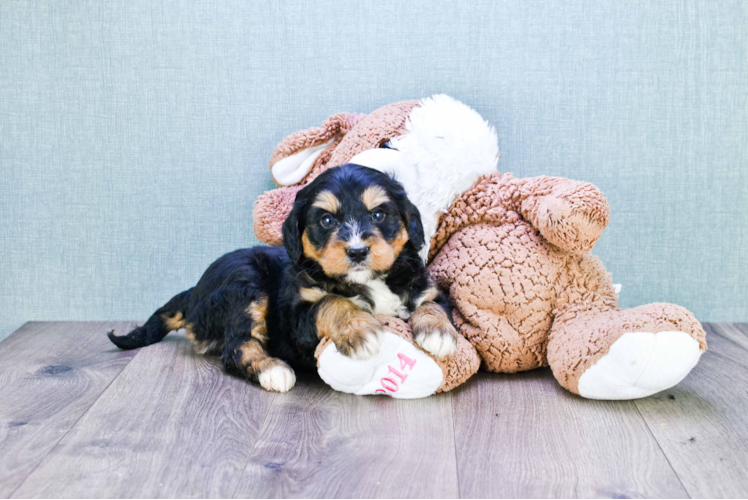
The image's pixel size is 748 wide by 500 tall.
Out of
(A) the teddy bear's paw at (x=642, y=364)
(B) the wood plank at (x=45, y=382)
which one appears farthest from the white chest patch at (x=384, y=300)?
(B) the wood plank at (x=45, y=382)

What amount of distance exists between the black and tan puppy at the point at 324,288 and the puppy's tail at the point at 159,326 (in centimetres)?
11

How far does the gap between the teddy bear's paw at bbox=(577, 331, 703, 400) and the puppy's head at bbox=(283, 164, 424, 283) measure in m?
0.71

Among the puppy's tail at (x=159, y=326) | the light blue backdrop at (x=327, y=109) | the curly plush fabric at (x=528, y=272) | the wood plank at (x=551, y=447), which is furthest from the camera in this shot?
the light blue backdrop at (x=327, y=109)

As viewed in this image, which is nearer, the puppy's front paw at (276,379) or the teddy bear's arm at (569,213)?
the teddy bear's arm at (569,213)

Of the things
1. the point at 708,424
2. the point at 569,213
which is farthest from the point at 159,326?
the point at 708,424

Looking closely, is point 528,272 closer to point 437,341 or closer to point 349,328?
point 437,341

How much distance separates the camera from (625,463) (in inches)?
69.4

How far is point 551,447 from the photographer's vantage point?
185 cm

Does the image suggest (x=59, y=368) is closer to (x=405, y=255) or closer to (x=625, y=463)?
(x=405, y=255)

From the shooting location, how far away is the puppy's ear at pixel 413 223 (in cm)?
225

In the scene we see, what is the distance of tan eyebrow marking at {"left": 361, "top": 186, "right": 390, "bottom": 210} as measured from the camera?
2141 mm

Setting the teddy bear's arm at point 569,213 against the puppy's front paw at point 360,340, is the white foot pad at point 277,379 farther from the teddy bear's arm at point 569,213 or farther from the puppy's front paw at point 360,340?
the teddy bear's arm at point 569,213

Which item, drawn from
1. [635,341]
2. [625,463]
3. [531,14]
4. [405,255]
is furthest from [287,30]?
[625,463]

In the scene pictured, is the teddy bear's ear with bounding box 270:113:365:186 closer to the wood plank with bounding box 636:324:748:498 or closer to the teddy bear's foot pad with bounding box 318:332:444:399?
the teddy bear's foot pad with bounding box 318:332:444:399
